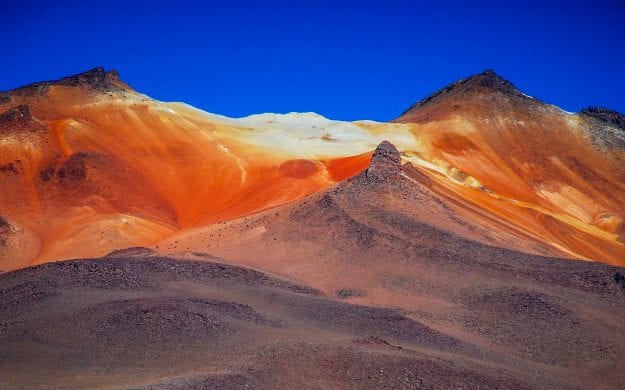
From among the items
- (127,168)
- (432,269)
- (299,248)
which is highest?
(127,168)

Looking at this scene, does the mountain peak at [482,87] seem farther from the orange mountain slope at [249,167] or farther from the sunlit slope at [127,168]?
the sunlit slope at [127,168]

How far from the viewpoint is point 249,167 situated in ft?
177

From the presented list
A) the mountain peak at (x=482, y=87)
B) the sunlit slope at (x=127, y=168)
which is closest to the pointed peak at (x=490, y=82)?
the mountain peak at (x=482, y=87)

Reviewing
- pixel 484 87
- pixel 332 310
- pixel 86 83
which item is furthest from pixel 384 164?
pixel 484 87

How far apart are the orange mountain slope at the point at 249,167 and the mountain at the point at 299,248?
187 mm

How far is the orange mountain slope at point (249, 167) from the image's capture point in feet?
143

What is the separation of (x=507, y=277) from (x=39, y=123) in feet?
117

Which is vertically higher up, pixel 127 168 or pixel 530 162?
pixel 530 162

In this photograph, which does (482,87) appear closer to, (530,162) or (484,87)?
(484,87)

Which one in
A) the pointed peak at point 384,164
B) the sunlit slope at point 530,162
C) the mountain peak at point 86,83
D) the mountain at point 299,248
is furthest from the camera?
the mountain peak at point 86,83

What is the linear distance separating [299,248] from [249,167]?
1895 cm

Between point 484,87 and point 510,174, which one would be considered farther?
point 484,87

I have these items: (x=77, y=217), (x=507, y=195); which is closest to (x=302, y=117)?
(x=507, y=195)

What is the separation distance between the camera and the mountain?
2039 cm
